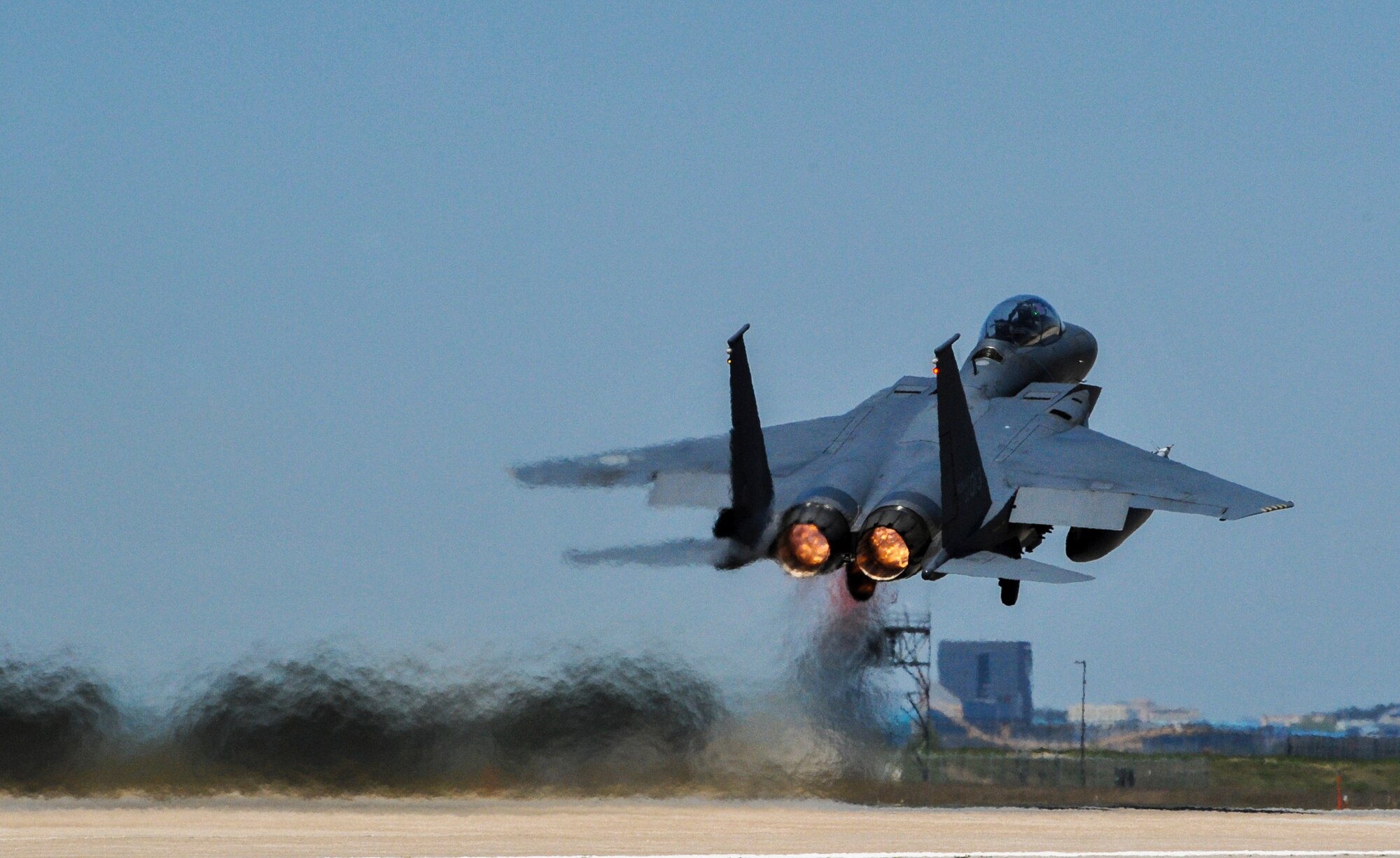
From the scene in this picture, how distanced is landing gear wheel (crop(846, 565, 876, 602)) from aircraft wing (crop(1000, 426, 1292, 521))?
2.43m

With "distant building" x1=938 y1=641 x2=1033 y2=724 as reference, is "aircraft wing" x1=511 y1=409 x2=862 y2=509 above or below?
above

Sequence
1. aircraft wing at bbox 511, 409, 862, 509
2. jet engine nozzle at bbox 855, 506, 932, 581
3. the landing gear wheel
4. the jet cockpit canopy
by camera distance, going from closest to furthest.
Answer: jet engine nozzle at bbox 855, 506, 932, 581 → the landing gear wheel → aircraft wing at bbox 511, 409, 862, 509 → the jet cockpit canopy

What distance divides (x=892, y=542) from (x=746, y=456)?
227 cm

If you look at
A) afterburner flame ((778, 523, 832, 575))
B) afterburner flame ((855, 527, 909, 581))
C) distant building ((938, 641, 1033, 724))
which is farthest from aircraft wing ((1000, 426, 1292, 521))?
distant building ((938, 641, 1033, 724))

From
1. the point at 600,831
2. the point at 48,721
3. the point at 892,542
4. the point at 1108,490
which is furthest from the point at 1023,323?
the point at 48,721

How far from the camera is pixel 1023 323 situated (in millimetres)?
34094

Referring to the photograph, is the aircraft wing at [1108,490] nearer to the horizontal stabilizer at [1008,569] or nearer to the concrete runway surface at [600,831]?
the horizontal stabilizer at [1008,569]

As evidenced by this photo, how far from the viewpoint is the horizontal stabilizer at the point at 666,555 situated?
28500mm

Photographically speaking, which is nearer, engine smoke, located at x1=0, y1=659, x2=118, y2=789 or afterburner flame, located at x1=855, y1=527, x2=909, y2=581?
afterburner flame, located at x1=855, y1=527, x2=909, y2=581

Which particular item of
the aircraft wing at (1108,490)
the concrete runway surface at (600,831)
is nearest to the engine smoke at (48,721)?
the concrete runway surface at (600,831)

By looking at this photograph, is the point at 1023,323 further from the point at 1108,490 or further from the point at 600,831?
the point at 600,831

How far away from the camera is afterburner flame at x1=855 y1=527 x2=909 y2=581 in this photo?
89.1 feet

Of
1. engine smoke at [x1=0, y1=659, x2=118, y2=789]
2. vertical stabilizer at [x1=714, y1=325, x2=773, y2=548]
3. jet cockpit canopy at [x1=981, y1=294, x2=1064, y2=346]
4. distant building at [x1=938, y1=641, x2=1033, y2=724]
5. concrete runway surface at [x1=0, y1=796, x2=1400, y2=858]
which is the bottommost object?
concrete runway surface at [x1=0, y1=796, x2=1400, y2=858]

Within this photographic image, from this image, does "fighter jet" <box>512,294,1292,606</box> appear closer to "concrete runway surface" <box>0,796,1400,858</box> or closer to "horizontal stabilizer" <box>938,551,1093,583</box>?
"horizontal stabilizer" <box>938,551,1093,583</box>
